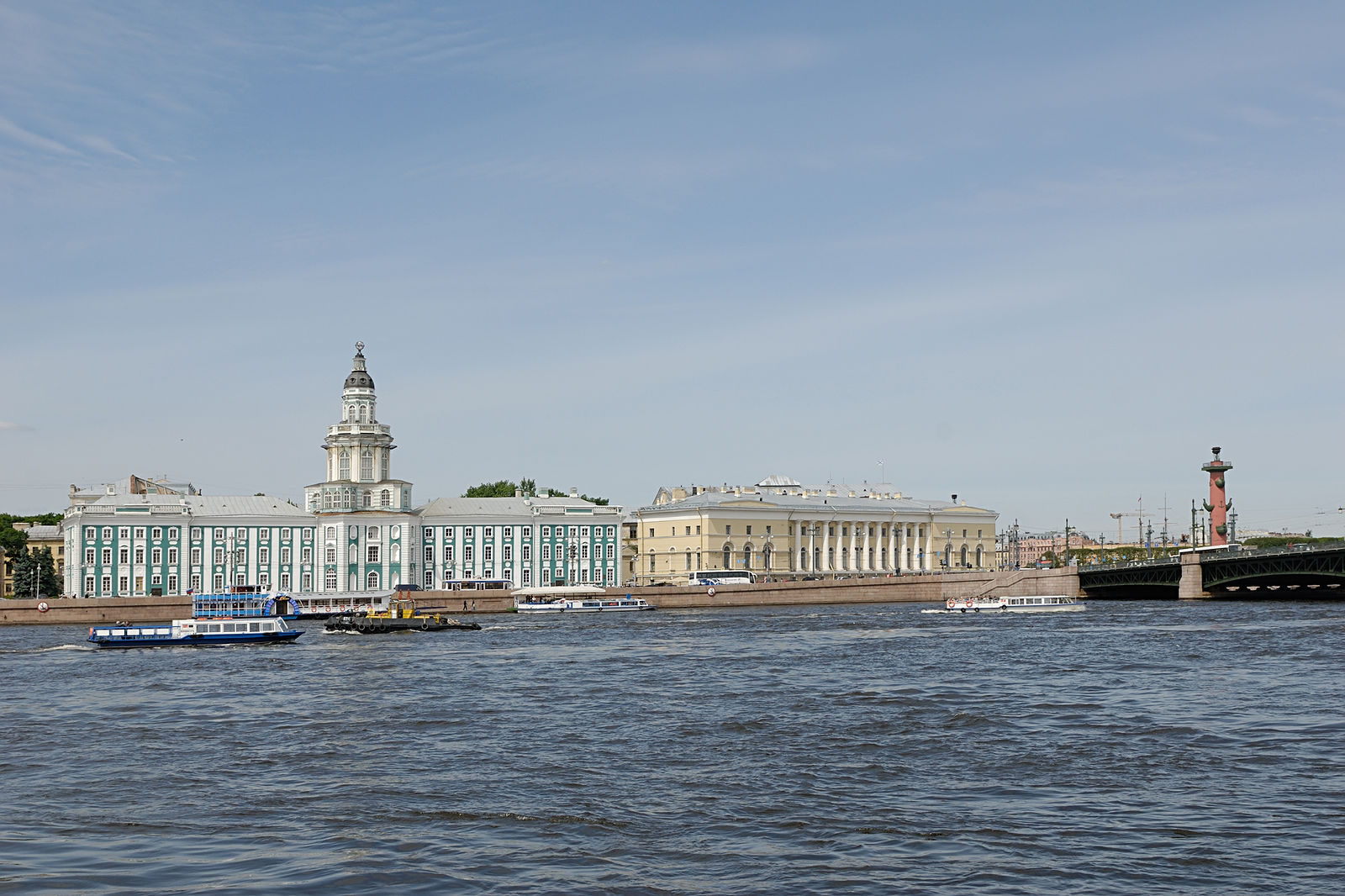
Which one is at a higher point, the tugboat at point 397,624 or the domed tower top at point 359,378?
the domed tower top at point 359,378

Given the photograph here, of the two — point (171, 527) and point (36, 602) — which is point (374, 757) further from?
point (171, 527)

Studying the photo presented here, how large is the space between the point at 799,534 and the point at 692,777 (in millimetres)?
80126

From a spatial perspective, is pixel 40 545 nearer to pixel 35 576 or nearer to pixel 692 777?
pixel 35 576

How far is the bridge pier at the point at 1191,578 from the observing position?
6656cm

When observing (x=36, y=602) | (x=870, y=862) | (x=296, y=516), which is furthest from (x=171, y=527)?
(x=870, y=862)

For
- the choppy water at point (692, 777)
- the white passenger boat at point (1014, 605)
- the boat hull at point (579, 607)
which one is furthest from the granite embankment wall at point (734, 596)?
the choppy water at point (692, 777)

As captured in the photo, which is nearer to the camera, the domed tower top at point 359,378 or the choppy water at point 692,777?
the choppy water at point 692,777

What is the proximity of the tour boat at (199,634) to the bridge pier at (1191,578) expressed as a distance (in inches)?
1608

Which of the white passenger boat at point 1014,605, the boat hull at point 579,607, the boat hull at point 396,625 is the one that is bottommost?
the boat hull at point 579,607

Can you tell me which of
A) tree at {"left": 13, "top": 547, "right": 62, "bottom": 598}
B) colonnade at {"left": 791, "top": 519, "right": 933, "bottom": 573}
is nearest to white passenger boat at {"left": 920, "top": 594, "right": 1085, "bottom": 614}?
colonnade at {"left": 791, "top": 519, "right": 933, "bottom": 573}

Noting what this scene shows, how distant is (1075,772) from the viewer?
16109mm

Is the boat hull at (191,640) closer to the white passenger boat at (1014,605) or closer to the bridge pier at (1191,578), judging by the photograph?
the white passenger boat at (1014,605)

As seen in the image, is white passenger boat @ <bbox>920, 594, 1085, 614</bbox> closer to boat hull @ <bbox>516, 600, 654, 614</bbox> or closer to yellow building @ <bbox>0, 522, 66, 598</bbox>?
boat hull @ <bbox>516, 600, 654, 614</bbox>

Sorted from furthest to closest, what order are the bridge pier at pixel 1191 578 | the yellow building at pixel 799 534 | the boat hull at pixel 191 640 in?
the yellow building at pixel 799 534, the bridge pier at pixel 1191 578, the boat hull at pixel 191 640
